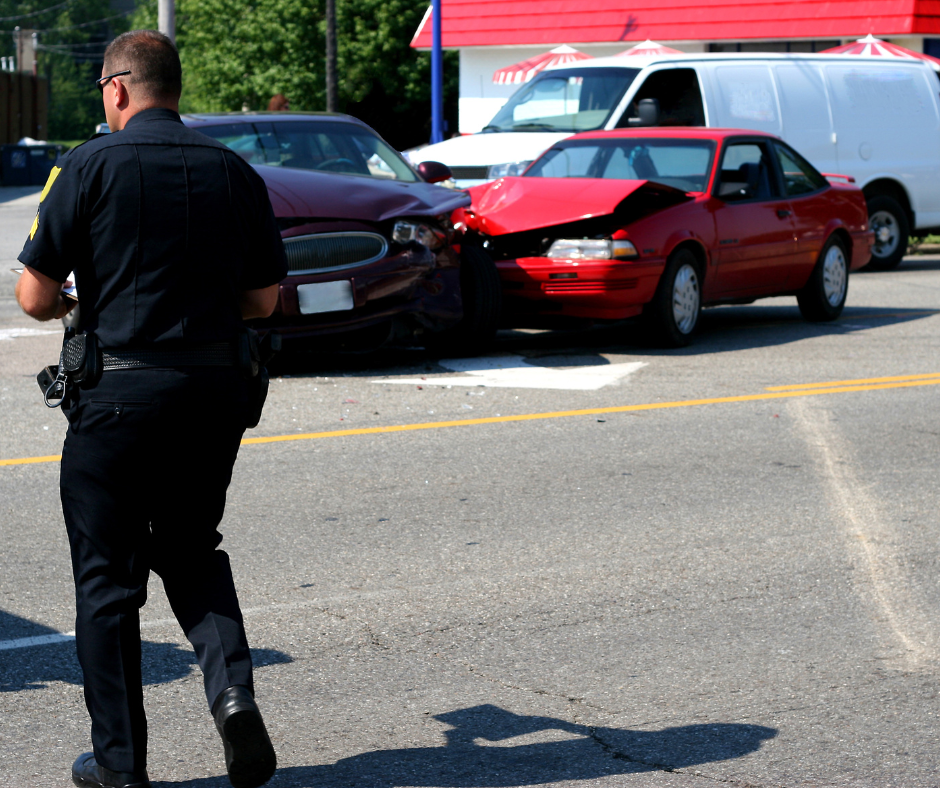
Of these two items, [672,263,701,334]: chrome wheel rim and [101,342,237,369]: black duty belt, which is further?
[672,263,701,334]: chrome wheel rim

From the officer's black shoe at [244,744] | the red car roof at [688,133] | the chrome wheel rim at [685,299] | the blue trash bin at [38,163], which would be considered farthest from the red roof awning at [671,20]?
the officer's black shoe at [244,744]

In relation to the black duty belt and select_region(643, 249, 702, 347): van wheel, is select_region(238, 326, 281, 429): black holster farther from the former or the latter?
select_region(643, 249, 702, 347): van wheel

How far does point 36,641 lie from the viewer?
4.55 metres

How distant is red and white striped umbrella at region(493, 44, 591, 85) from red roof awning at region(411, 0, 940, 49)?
4.07ft

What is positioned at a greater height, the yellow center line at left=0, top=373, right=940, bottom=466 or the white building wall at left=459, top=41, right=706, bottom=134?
the white building wall at left=459, top=41, right=706, bottom=134

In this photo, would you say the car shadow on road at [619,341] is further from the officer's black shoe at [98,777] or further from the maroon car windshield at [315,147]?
the officer's black shoe at [98,777]

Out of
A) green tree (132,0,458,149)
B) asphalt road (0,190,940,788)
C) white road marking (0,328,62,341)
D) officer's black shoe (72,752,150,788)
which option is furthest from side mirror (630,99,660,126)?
green tree (132,0,458,149)

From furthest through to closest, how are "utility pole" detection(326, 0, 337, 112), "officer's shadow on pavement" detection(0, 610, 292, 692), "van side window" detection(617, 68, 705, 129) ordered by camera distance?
Result: "utility pole" detection(326, 0, 337, 112), "van side window" detection(617, 68, 705, 129), "officer's shadow on pavement" detection(0, 610, 292, 692)

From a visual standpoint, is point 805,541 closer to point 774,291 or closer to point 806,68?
point 774,291

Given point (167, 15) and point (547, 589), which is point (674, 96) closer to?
point (167, 15)

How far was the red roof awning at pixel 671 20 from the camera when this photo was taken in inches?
960

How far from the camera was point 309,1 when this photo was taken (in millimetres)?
47719

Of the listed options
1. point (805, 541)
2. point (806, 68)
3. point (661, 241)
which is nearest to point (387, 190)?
point (661, 241)

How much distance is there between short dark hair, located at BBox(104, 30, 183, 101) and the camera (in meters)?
3.29
